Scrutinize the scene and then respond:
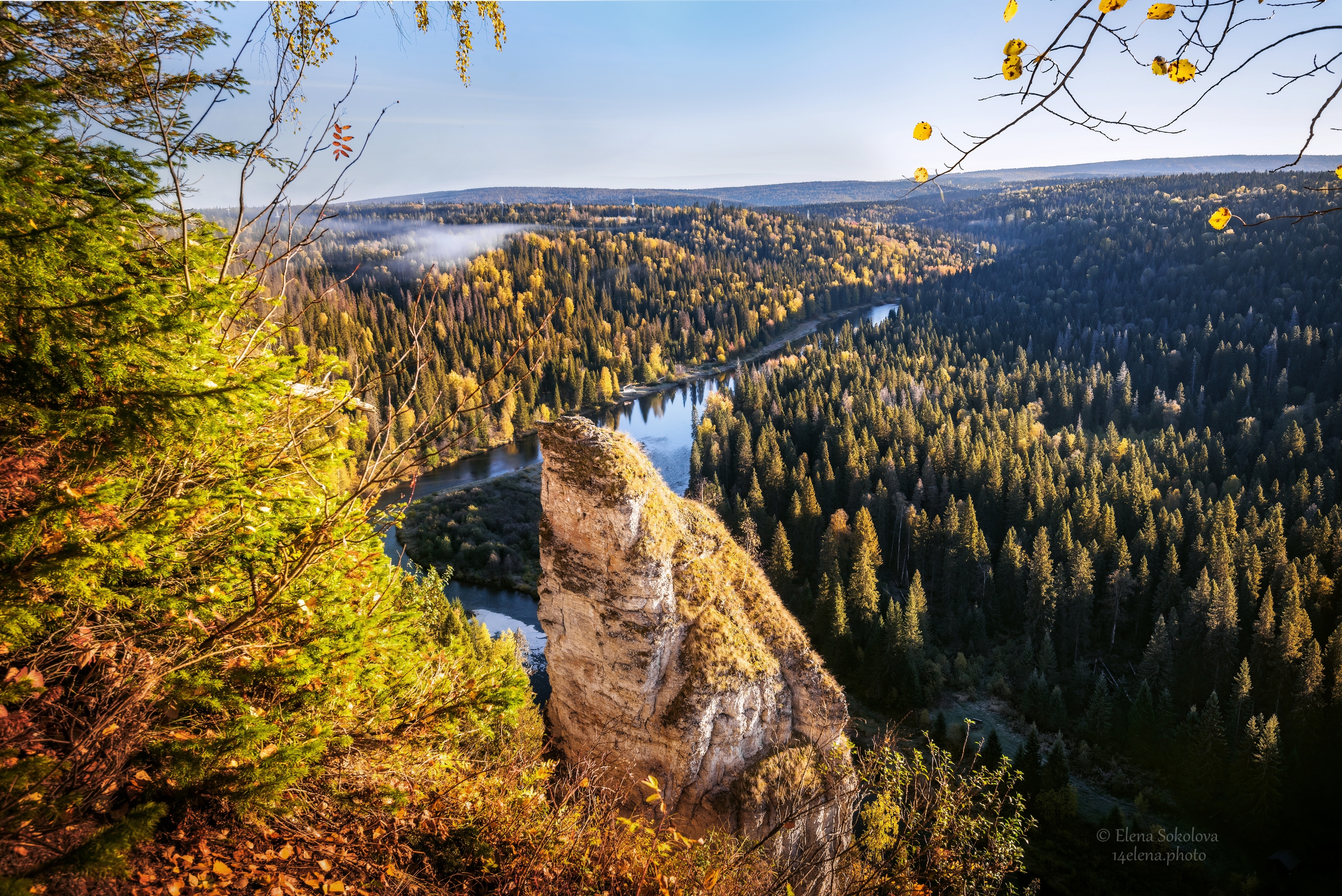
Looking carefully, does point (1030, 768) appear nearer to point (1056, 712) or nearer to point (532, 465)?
point (1056, 712)

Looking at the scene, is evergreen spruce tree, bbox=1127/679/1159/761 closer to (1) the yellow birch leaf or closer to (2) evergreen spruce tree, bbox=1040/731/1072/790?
(2) evergreen spruce tree, bbox=1040/731/1072/790

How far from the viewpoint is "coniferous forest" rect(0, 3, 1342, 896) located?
4512 millimetres

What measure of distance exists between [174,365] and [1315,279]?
491 ft

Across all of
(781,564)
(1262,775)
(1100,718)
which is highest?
(781,564)

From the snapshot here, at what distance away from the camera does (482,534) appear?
163 feet

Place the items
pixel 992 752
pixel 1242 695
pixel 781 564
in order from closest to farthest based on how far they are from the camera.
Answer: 1. pixel 992 752
2. pixel 1242 695
3. pixel 781 564

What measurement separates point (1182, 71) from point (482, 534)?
164 ft

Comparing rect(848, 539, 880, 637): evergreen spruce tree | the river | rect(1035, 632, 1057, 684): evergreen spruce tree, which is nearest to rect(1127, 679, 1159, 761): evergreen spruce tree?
rect(1035, 632, 1057, 684): evergreen spruce tree

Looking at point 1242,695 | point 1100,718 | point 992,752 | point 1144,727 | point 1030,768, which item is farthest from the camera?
point 1100,718

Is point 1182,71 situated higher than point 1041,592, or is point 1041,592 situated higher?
point 1182,71

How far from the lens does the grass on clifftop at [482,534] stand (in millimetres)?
45656

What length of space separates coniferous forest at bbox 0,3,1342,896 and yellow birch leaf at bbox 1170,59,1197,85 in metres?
0.91

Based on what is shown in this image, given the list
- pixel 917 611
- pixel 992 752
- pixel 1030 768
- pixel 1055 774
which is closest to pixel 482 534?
pixel 917 611

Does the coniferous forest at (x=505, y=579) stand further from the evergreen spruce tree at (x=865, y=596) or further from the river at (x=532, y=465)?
the river at (x=532, y=465)
